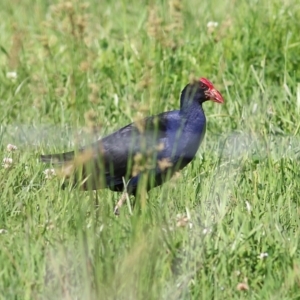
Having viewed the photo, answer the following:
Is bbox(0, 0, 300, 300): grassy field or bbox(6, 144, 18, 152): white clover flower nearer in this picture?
bbox(0, 0, 300, 300): grassy field

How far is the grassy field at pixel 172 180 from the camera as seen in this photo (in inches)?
115

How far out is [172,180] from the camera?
135 inches

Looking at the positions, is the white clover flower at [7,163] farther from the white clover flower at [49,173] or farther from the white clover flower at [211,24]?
the white clover flower at [211,24]

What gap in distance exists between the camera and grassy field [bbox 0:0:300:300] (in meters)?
2.92

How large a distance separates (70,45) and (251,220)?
1.19 meters

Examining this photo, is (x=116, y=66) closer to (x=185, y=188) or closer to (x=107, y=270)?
(x=185, y=188)

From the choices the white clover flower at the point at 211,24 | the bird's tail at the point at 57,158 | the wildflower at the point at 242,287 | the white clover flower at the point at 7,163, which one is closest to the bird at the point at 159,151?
the bird's tail at the point at 57,158

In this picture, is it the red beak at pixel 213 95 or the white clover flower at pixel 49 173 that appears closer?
the white clover flower at pixel 49 173

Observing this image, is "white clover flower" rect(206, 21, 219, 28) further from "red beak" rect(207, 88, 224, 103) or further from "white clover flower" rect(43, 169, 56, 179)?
"white clover flower" rect(43, 169, 56, 179)

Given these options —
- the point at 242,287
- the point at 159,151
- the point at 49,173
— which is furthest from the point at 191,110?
the point at 242,287

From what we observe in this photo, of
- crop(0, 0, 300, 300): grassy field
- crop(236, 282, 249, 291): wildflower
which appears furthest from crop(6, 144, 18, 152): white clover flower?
crop(236, 282, 249, 291): wildflower

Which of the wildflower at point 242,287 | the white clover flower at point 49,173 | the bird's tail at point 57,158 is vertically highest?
the bird's tail at point 57,158

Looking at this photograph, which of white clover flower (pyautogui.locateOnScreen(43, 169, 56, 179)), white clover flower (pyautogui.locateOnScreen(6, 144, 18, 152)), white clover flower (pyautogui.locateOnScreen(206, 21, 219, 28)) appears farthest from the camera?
white clover flower (pyautogui.locateOnScreen(206, 21, 219, 28))

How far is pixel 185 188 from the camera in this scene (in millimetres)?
4117
